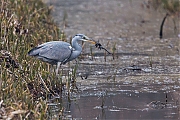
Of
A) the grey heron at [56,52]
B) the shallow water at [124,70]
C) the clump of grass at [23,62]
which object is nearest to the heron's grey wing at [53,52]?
the grey heron at [56,52]

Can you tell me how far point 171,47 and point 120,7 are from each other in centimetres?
586

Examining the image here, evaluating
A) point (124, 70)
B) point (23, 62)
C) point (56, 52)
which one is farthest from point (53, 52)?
point (124, 70)

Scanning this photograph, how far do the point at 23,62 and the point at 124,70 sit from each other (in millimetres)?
2192

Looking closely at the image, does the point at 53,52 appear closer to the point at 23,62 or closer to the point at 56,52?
the point at 56,52


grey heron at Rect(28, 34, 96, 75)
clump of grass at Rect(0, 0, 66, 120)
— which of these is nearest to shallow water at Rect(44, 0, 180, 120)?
clump of grass at Rect(0, 0, 66, 120)

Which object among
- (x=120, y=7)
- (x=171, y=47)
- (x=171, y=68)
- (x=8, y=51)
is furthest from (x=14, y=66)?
(x=120, y=7)

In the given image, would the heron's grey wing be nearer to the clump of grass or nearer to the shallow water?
the clump of grass

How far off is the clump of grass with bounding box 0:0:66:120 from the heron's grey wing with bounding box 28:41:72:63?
15 cm

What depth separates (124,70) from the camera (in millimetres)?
9438

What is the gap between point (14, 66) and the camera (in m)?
7.93

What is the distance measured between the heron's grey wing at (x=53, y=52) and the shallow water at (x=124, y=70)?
0.52 m

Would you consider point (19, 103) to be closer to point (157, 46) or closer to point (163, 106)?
Answer: point (163, 106)

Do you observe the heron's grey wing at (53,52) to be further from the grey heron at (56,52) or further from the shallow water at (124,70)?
the shallow water at (124,70)

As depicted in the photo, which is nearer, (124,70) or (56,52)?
(56,52)
